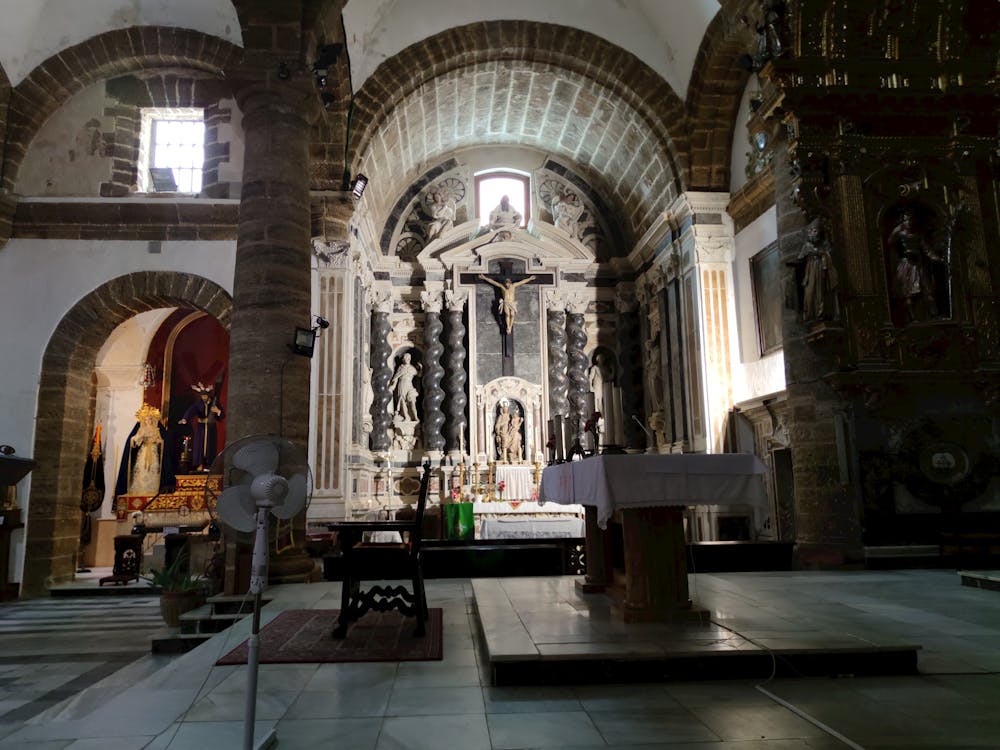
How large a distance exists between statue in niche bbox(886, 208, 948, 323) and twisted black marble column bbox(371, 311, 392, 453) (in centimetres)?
1032

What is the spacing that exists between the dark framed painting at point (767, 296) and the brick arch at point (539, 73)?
2.29 m

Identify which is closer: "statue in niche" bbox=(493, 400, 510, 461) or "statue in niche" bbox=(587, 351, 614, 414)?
"statue in niche" bbox=(493, 400, 510, 461)

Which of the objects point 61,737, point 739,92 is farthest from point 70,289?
point 739,92

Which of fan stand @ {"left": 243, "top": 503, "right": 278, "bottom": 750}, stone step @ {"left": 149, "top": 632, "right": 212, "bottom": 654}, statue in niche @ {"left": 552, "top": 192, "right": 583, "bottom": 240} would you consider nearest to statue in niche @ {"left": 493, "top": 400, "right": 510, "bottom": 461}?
statue in niche @ {"left": 552, "top": 192, "right": 583, "bottom": 240}

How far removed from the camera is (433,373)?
53.7 ft

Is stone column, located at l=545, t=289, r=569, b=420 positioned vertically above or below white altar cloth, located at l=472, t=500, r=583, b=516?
above

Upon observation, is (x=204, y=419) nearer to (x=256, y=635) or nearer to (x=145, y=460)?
(x=145, y=460)

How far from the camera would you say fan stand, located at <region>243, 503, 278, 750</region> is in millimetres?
2570

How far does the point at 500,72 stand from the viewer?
1462 cm

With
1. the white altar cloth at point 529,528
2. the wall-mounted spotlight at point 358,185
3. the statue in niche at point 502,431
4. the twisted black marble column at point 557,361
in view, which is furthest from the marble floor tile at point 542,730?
the twisted black marble column at point 557,361

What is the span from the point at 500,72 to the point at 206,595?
11477mm

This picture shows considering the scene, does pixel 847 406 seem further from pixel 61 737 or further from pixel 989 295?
pixel 61 737

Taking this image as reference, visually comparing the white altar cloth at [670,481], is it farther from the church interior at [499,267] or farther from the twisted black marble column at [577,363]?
the twisted black marble column at [577,363]

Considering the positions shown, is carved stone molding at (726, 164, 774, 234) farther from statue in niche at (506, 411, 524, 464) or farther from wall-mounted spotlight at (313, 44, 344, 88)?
wall-mounted spotlight at (313, 44, 344, 88)
